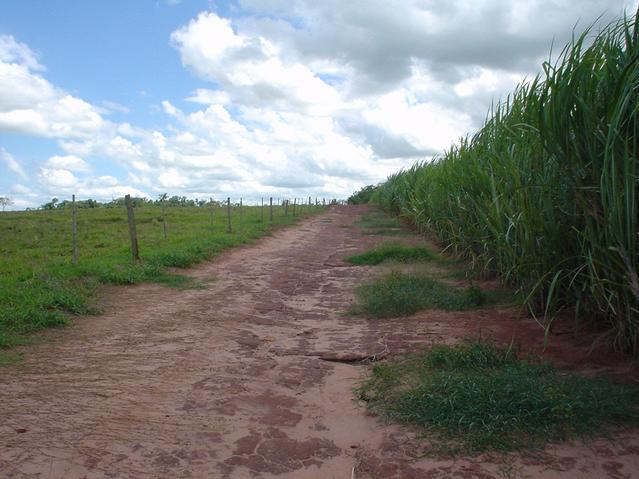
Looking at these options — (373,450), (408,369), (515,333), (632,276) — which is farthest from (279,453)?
(515,333)

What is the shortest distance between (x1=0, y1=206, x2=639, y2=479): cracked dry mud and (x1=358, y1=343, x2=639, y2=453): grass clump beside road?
0.42 ft

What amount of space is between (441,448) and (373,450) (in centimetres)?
37

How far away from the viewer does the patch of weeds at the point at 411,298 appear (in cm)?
623

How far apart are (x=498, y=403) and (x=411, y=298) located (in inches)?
130

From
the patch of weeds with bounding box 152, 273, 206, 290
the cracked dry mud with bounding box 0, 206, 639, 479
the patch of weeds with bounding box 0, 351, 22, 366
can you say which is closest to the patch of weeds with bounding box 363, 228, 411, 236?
the patch of weeds with bounding box 152, 273, 206, 290

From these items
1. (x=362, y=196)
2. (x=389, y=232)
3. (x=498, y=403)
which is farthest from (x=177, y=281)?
(x=362, y=196)

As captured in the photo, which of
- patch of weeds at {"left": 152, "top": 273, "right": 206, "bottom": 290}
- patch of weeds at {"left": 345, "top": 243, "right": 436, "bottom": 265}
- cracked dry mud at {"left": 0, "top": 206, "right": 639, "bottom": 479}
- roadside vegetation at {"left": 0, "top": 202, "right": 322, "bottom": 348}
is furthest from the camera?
patch of weeds at {"left": 345, "top": 243, "right": 436, "bottom": 265}

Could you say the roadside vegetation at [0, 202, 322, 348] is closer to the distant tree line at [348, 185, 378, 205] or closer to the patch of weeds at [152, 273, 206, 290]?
the patch of weeds at [152, 273, 206, 290]

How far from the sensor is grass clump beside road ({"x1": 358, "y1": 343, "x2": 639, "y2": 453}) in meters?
2.98

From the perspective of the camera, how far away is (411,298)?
6.50 m

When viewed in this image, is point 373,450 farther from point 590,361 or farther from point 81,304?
point 81,304

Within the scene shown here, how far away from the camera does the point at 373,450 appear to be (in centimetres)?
304

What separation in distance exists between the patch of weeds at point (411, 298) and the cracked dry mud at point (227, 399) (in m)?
0.24

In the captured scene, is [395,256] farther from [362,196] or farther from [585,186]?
[362,196]
